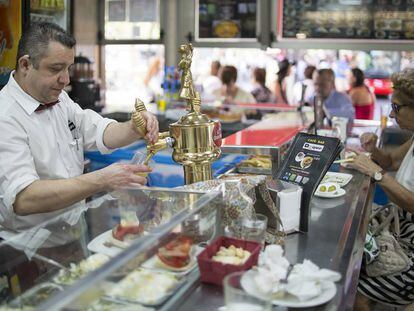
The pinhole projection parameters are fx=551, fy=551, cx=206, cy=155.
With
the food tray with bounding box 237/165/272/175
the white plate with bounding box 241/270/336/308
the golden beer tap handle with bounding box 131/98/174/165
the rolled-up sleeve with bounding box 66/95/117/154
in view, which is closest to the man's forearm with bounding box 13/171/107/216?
the golden beer tap handle with bounding box 131/98/174/165

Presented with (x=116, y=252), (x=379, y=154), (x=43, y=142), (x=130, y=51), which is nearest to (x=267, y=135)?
(x=379, y=154)

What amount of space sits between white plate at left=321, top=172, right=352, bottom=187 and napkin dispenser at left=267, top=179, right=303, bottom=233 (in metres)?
0.80

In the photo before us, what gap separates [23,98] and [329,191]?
4.46 feet

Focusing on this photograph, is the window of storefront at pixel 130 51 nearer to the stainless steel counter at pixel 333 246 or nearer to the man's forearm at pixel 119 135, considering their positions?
the man's forearm at pixel 119 135

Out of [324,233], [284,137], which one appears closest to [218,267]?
[324,233]

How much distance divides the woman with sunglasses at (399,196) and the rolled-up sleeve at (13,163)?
5.28 feet

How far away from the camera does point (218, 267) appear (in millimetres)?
1390

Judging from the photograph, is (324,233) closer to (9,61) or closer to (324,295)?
(324,295)

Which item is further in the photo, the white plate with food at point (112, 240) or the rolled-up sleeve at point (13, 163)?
the rolled-up sleeve at point (13, 163)

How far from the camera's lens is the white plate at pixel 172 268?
1263 mm

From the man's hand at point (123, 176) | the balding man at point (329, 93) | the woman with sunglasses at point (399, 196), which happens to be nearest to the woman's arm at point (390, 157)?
the woman with sunglasses at point (399, 196)

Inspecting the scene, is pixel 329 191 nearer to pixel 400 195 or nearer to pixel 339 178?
pixel 339 178

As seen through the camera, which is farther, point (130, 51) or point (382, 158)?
point (130, 51)

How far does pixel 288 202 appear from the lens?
1.83 metres
